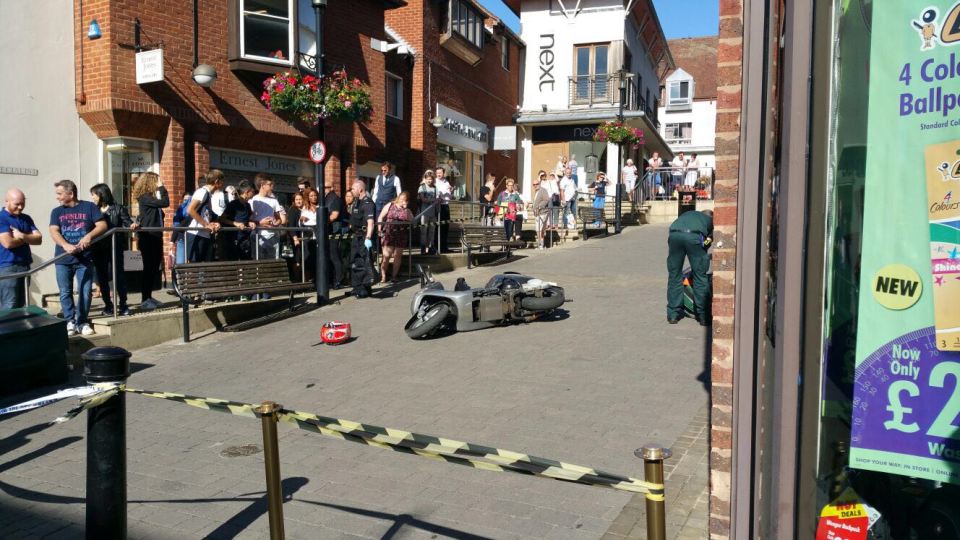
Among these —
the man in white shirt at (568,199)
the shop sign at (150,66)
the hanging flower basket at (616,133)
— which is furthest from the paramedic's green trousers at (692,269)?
the hanging flower basket at (616,133)

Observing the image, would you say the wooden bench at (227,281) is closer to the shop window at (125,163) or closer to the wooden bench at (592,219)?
the shop window at (125,163)

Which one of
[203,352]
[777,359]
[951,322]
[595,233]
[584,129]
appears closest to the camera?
[951,322]

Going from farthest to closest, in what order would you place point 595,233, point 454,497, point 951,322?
point 595,233, point 454,497, point 951,322

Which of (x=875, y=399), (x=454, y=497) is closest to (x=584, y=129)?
(x=454, y=497)

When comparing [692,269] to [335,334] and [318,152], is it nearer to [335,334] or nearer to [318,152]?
[335,334]

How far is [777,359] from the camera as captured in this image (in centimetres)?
272

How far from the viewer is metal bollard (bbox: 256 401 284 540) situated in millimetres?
3340

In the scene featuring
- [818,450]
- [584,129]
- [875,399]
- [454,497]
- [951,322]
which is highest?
[584,129]

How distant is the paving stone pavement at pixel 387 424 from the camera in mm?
4605

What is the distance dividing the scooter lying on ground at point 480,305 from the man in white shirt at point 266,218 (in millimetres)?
2691

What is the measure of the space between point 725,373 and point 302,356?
6.32 m

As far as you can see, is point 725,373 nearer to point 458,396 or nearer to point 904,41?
point 904,41

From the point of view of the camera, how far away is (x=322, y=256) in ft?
38.0

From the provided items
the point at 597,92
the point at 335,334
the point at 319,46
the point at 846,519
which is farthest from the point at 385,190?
the point at 597,92
